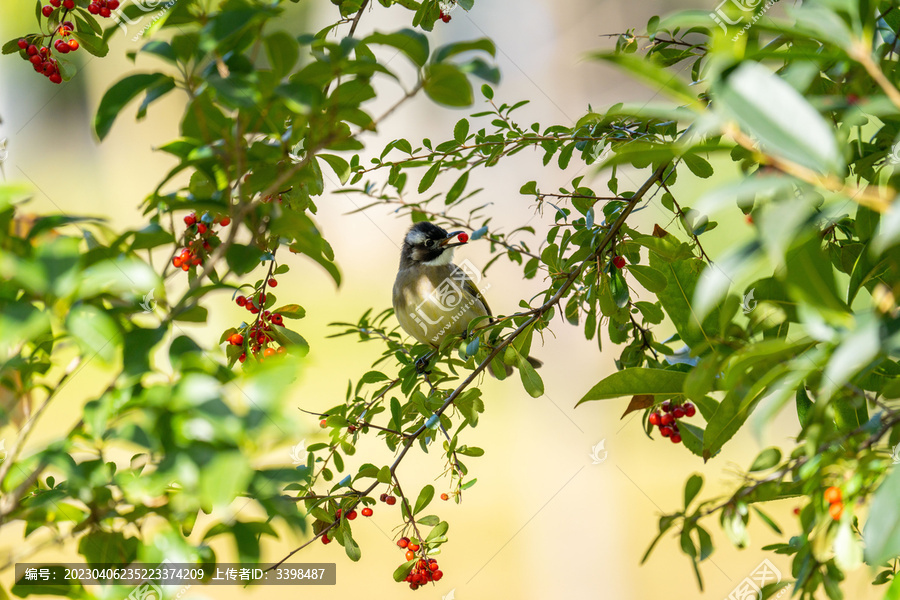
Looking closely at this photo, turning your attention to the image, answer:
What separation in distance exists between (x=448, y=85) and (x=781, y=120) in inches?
13.8

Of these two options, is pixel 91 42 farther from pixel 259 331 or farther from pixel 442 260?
pixel 442 260

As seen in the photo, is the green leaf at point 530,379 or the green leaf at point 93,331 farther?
the green leaf at point 530,379

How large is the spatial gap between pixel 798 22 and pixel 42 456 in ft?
2.61

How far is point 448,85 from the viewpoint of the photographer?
73cm

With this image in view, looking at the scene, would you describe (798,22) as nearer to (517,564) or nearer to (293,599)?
(293,599)

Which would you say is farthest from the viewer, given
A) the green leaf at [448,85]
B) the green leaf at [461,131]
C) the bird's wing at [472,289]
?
the bird's wing at [472,289]

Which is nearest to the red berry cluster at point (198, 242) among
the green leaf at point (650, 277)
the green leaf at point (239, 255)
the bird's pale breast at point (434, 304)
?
the green leaf at point (239, 255)

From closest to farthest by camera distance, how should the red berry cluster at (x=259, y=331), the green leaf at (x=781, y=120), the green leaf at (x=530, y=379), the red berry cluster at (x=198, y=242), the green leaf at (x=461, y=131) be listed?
the green leaf at (x=781, y=120), the red berry cluster at (x=198, y=242), the green leaf at (x=530, y=379), the red berry cluster at (x=259, y=331), the green leaf at (x=461, y=131)

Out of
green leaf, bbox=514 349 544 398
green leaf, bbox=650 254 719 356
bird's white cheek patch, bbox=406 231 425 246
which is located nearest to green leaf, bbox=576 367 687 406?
green leaf, bbox=650 254 719 356

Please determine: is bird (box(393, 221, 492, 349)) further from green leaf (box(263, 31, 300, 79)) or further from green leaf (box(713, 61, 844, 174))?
green leaf (box(713, 61, 844, 174))

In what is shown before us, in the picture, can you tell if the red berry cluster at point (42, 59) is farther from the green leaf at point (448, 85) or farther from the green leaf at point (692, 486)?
the green leaf at point (692, 486)

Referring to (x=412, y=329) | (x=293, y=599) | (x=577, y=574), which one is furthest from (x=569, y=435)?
(x=412, y=329)

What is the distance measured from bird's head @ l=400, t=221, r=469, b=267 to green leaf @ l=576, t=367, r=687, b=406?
2017 mm

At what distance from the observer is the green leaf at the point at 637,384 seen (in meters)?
1.09
